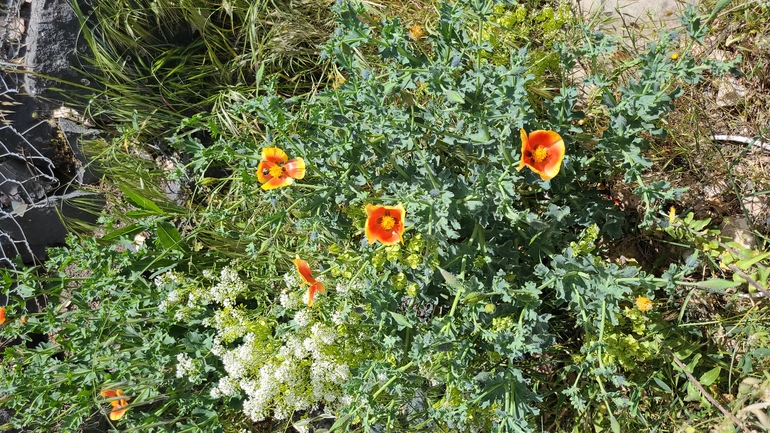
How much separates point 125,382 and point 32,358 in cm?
38

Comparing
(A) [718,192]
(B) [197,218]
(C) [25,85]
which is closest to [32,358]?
(B) [197,218]

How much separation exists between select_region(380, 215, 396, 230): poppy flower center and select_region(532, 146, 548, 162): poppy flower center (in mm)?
486

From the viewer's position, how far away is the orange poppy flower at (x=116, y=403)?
231cm

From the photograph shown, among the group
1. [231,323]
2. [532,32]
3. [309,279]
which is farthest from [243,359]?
[532,32]

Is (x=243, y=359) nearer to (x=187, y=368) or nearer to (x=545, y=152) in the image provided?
(x=187, y=368)

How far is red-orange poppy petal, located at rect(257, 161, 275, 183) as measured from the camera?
1949 mm

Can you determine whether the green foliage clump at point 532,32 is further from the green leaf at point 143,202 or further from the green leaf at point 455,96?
the green leaf at point 143,202

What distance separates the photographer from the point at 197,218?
3074 mm

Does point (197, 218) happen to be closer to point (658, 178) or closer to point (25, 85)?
point (25, 85)

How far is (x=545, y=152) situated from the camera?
5.93 ft

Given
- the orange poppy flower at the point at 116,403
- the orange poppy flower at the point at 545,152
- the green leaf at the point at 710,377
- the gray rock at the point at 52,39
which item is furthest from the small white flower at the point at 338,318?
the gray rock at the point at 52,39

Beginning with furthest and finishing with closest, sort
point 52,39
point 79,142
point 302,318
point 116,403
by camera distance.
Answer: point 79,142
point 52,39
point 116,403
point 302,318

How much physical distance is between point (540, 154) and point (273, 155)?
34.6 inches

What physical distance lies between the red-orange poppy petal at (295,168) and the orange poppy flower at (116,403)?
1.20 meters
